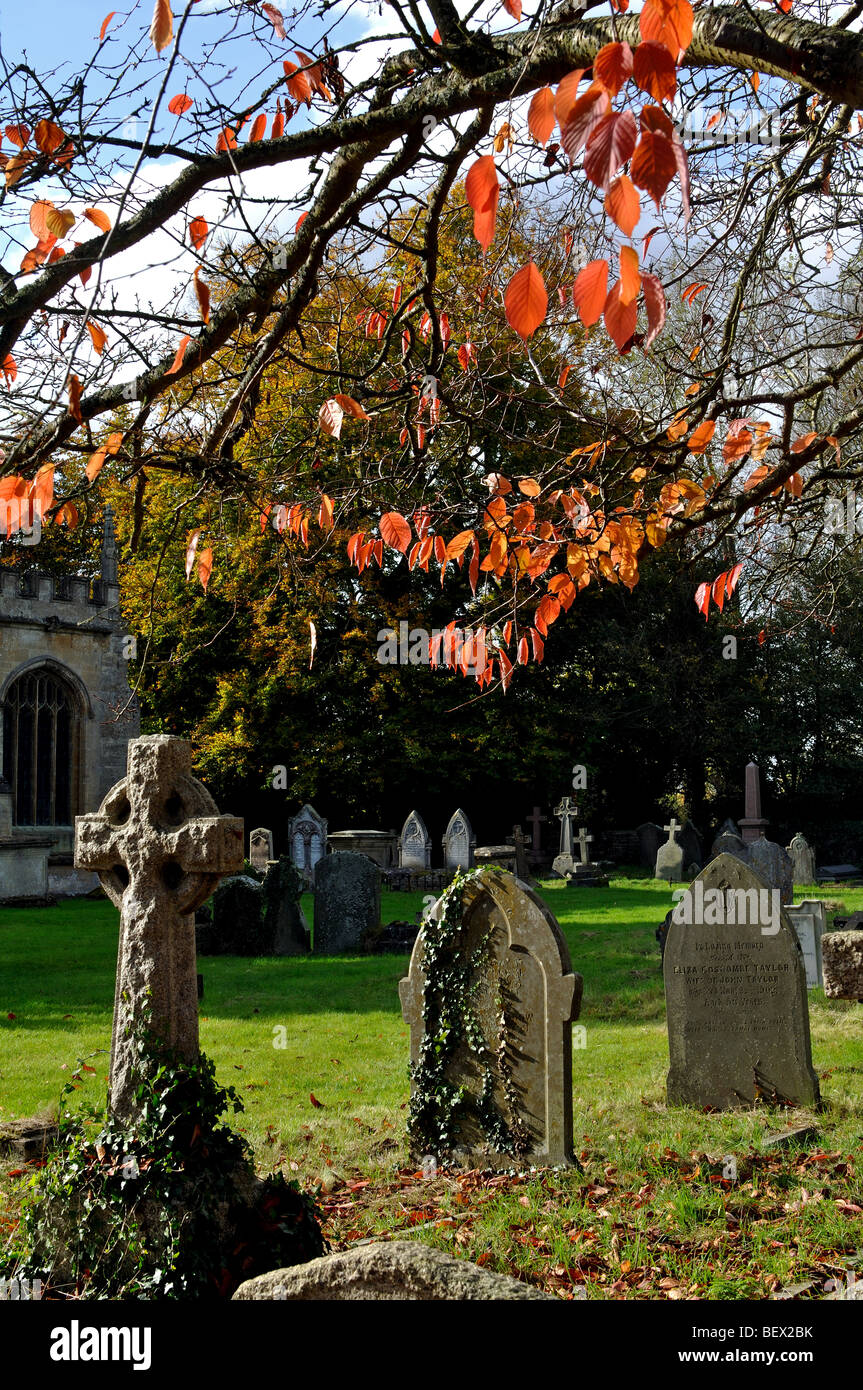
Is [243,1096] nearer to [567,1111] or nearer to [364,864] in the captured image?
[567,1111]

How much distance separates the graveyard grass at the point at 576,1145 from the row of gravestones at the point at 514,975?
0.33 meters

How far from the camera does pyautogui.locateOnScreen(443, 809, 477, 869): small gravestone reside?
2372cm

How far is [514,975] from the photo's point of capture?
630 centimetres

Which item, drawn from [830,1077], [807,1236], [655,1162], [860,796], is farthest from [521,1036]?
[860,796]

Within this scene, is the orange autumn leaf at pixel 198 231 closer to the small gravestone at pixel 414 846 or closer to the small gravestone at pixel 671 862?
the small gravestone at pixel 414 846

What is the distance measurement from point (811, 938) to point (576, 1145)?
221 inches

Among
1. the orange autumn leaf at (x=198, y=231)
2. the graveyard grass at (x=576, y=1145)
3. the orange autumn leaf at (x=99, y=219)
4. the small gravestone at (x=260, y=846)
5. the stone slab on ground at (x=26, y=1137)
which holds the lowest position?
the graveyard grass at (x=576, y=1145)

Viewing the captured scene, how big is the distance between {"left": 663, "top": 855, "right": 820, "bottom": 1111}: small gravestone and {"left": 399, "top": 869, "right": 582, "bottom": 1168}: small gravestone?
54.0 inches

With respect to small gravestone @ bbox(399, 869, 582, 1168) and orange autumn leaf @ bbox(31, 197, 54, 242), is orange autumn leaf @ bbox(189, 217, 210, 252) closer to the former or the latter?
orange autumn leaf @ bbox(31, 197, 54, 242)

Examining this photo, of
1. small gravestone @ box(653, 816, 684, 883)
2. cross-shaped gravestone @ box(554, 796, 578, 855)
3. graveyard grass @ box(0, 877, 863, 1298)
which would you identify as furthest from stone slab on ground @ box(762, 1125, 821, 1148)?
cross-shaped gravestone @ box(554, 796, 578, 855)

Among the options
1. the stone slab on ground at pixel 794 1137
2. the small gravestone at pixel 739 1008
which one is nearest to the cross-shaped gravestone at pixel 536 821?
the small gravestone at pixel 739 1008

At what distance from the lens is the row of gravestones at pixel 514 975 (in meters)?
4.69

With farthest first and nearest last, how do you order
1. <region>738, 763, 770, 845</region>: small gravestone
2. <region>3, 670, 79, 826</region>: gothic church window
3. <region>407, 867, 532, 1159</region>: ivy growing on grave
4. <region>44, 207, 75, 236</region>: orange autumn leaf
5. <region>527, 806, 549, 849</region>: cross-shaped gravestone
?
<region>527, 806, 549, 849</region>: cross-shaped gravestone < <region>3, 670, 79, 826</region>: gothic church window < <region>738, 763, 770, 845</region>: small gravestone < <region>407, 867, 532, 1159</region>: ivy growing on grave < <region>44, 207, 75, 236</region>: orange autumn leaf

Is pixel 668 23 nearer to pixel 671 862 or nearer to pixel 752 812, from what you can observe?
pixel 752 812
